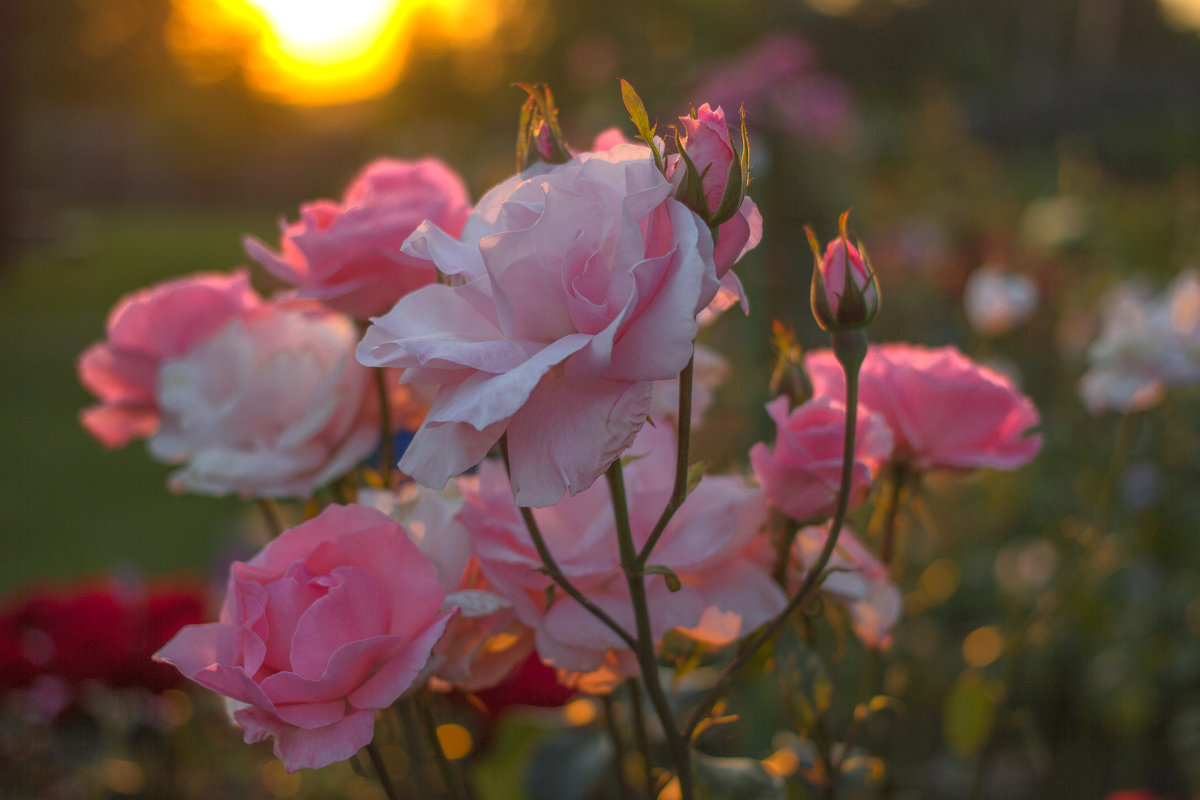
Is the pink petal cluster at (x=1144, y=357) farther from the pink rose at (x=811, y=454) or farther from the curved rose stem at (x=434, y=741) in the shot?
the curved rose stem at (x=434, y=741)

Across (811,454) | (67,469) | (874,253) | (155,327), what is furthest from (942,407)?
(67,469)

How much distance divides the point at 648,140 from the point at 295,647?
0.23 metres

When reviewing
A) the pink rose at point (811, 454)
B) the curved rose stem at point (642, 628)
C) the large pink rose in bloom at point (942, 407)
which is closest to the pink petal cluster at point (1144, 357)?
the large pink rose in bloom at point (942, 407)

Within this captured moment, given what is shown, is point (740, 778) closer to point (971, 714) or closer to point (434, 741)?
point (434, 741)

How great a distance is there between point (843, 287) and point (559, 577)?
158 mm

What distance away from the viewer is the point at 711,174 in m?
0.33

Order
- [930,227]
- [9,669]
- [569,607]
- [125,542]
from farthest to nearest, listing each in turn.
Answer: [930,227] < [125,542] < [9,669] < [569,607]

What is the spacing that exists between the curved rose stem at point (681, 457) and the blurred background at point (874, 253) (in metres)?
0.25

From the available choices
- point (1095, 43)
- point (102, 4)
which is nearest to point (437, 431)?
Answer: point (1095, 43)

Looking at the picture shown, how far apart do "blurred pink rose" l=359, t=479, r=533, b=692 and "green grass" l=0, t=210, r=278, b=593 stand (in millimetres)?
982

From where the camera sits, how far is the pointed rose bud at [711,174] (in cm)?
32

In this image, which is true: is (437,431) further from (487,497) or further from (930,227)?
(930,227)

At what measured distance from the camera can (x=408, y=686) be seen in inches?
13.9

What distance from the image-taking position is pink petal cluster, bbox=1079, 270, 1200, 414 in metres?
0.83
